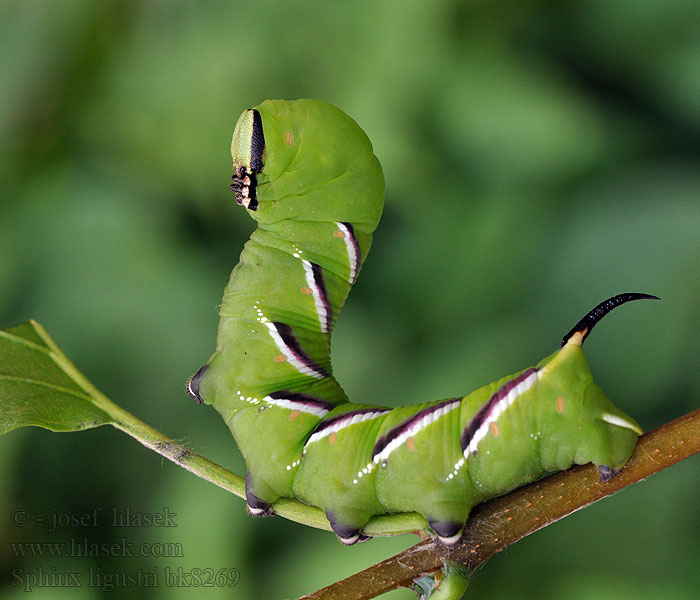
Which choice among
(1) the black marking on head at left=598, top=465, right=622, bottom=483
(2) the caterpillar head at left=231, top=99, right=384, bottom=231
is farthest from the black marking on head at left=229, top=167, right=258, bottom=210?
(1) the black marking on head at left=598, top=465, right=622, bottom=483

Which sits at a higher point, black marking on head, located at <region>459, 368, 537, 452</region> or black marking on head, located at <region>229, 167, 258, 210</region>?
black marking on head, located at <region>229, 167, 258, 210</region>

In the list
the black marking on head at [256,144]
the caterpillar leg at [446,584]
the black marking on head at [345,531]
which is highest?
the black marking on head at [256,144]

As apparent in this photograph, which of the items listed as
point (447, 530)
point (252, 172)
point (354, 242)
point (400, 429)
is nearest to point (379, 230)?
point (354, 242)

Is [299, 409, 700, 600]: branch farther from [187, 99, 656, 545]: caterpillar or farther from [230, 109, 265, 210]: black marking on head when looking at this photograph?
[230, 109, 265, 210]: black marking on head

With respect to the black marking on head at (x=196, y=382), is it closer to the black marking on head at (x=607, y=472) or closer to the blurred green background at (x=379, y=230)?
the black marking on head at (x=607, y=472)

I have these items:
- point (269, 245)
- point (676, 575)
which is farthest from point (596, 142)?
point (269, 245)
